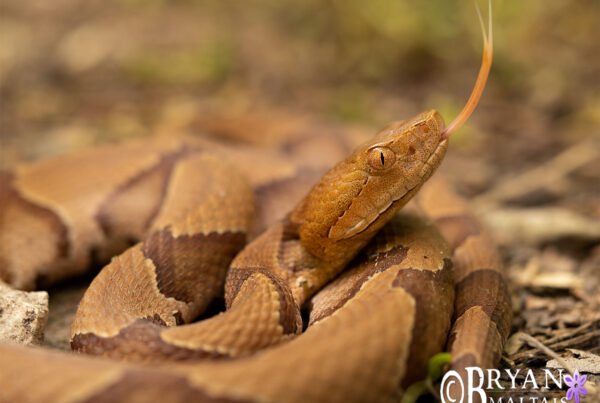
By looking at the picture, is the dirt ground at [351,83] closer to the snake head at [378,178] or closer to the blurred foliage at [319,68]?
the blurred foliage at [319,68]

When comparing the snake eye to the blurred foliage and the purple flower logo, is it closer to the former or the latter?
the purple flower logo

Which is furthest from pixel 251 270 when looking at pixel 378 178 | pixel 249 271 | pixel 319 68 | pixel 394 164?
pixel 319 68

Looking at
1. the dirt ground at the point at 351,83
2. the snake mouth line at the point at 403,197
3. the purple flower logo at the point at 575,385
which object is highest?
the dirt ground at the point at 351,83

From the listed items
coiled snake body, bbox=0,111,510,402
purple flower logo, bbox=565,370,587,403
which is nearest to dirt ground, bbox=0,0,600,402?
coiled snake body, bbox=0,111,510,402

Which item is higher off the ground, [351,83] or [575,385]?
[351,83]

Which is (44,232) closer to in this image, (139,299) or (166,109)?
(139,299)

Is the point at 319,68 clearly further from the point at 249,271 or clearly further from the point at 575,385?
the point at 575,385

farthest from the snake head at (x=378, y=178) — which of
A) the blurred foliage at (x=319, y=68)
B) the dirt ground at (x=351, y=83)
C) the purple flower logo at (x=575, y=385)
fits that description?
the blurred foliage at (x=319, y=68)
